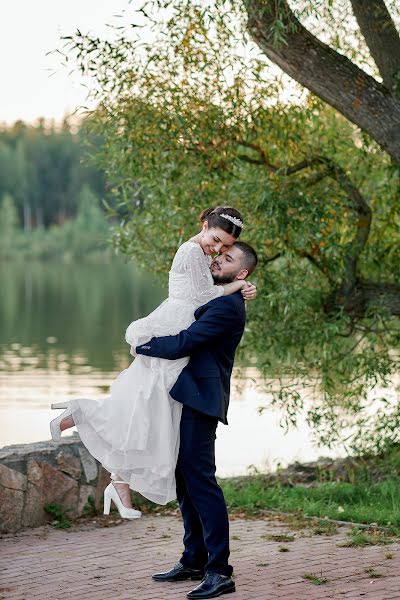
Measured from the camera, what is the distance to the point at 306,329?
1055cm

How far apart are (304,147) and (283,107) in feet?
2.04

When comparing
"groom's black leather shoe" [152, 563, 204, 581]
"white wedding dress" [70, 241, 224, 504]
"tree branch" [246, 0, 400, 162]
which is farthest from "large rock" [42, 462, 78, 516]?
"tree branch" [246, 0, 400, 162]

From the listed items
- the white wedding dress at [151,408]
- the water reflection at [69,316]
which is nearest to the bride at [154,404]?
the white wedding dress at [151,408]

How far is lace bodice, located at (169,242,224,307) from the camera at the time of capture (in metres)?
5.58

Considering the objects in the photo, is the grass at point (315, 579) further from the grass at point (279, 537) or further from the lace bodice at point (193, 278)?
the lace bodice at point (193, 278)

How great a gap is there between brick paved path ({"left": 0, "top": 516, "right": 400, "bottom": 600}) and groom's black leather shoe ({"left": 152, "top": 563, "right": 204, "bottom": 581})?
0.06 meters

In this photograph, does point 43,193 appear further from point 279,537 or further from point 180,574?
point 180,574

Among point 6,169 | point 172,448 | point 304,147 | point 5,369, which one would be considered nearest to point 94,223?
point 6,169

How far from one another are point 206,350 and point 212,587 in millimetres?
1185

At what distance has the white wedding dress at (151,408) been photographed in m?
5.61

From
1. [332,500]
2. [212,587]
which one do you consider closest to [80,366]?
[332,500]

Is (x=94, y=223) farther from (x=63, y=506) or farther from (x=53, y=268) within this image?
(x=63, y=506)

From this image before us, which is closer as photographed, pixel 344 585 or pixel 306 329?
pixel 344 585

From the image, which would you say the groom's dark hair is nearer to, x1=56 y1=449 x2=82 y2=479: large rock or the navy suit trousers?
the navy suit trousers
